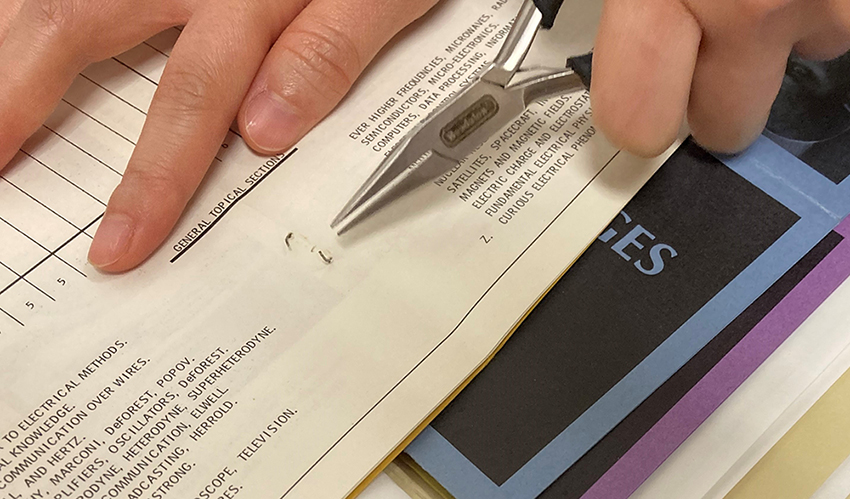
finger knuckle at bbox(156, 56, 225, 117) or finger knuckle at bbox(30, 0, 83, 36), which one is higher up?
finger knuckle at bbox(156, 56, 225, 117)

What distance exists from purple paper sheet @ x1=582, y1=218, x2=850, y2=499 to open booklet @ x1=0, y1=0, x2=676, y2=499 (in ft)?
0.31

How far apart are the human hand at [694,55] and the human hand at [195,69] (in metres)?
0.18

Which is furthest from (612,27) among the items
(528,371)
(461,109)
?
(528,371)

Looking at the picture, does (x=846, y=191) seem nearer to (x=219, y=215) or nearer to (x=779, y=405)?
(x=779, y=405)

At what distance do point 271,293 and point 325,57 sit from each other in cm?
17

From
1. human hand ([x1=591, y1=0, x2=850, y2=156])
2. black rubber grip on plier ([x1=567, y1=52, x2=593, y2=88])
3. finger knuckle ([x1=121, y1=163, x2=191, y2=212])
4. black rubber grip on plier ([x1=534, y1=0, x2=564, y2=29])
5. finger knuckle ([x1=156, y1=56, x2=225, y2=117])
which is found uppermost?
human hand ([x1=591, y1=0, x2=850, y2=156])

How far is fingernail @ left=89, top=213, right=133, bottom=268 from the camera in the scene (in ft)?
1.19

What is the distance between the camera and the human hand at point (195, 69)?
39 centimetres

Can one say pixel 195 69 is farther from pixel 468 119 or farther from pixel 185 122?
pixel 468 119

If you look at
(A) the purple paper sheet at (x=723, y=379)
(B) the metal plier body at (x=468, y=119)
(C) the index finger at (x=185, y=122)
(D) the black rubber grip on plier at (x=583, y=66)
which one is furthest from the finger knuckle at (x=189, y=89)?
(A) the purple paper sheet at (x=723, y=379)

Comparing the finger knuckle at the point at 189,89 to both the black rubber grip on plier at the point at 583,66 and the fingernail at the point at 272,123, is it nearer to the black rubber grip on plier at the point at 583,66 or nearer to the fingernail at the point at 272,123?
the fingernail at the point at 272,123

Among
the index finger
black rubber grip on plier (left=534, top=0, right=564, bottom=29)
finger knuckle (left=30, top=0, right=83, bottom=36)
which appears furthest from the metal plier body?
finger knuckle (left=30, top=0, right=83, bottom=36)

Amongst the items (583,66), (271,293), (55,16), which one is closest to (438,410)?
(271,293)

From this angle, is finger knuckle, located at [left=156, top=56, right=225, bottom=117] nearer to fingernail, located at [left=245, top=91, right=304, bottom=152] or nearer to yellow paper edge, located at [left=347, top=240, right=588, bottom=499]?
fingernail, located at [left=245, top=91, right=304, bottom=152]
